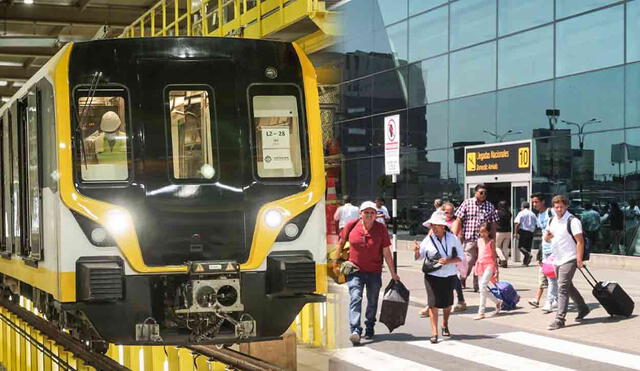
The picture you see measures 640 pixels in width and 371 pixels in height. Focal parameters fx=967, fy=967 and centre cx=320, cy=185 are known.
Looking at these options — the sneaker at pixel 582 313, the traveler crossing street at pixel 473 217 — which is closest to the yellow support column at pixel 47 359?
the sneaker at pixel 582 313

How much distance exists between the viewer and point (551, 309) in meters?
13.8

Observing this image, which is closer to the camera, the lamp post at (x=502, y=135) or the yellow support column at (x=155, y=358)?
the yellow support column at (x=155, y=358)

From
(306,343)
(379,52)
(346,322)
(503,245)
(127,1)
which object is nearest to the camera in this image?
(306,343)

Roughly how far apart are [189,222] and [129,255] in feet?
1.73

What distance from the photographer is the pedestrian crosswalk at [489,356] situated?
10.1 meters

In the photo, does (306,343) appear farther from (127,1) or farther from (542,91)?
(542,91)

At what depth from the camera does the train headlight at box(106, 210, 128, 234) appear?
7258 mm

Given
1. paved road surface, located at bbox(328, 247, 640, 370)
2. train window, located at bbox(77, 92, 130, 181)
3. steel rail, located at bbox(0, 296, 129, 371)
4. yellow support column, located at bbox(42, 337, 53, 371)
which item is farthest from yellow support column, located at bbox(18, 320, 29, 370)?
train window, located at bbox(77, 92, 130, 181)

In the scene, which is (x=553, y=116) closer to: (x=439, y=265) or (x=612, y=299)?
(x=612, y=299)

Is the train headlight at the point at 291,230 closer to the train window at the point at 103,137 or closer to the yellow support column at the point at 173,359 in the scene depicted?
the train window at the point at 103,137

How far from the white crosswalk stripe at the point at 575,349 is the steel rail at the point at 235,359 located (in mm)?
3671

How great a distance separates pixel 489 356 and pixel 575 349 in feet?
3.61

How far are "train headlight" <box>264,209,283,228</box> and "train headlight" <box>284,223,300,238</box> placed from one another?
7 centimetres

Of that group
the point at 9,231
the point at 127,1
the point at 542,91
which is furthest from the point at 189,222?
the point at 542,91
